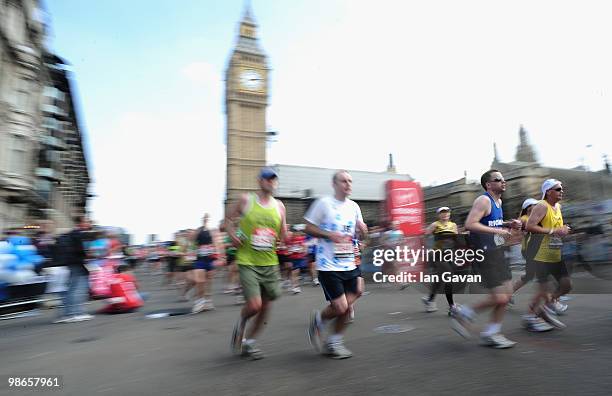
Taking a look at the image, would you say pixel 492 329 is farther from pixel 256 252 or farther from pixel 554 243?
pixel 256 252

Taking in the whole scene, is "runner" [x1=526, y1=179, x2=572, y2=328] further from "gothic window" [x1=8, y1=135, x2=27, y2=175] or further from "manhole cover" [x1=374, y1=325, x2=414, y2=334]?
"gothic window" [x1=8, y1=135, x2=27, y2=175]

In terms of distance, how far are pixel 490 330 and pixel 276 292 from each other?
2133mm

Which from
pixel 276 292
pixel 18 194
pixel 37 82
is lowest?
pixel 276 292

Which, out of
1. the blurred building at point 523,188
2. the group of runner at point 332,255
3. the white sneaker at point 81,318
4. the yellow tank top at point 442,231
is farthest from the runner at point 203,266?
the blurred building at point 523,188

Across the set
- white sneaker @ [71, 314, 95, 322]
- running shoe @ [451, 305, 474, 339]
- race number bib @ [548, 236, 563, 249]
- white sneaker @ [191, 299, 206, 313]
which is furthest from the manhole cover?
white sneaker @ [71, 314, 95, 322]

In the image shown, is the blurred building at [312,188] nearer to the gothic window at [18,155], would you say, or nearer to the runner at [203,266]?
the gothic window at [18,155]

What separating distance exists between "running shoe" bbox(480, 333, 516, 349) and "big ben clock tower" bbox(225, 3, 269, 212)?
72930mm

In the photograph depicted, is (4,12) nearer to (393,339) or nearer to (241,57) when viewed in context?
(393,339)

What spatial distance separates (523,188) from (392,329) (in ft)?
216

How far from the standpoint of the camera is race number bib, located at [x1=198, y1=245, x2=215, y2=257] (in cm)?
753

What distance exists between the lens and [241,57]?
271 feet

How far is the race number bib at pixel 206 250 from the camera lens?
7.53 m

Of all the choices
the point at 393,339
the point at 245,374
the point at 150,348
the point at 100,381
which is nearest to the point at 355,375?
the point at 245,374

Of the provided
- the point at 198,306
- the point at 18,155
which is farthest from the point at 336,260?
the point at 18,155
